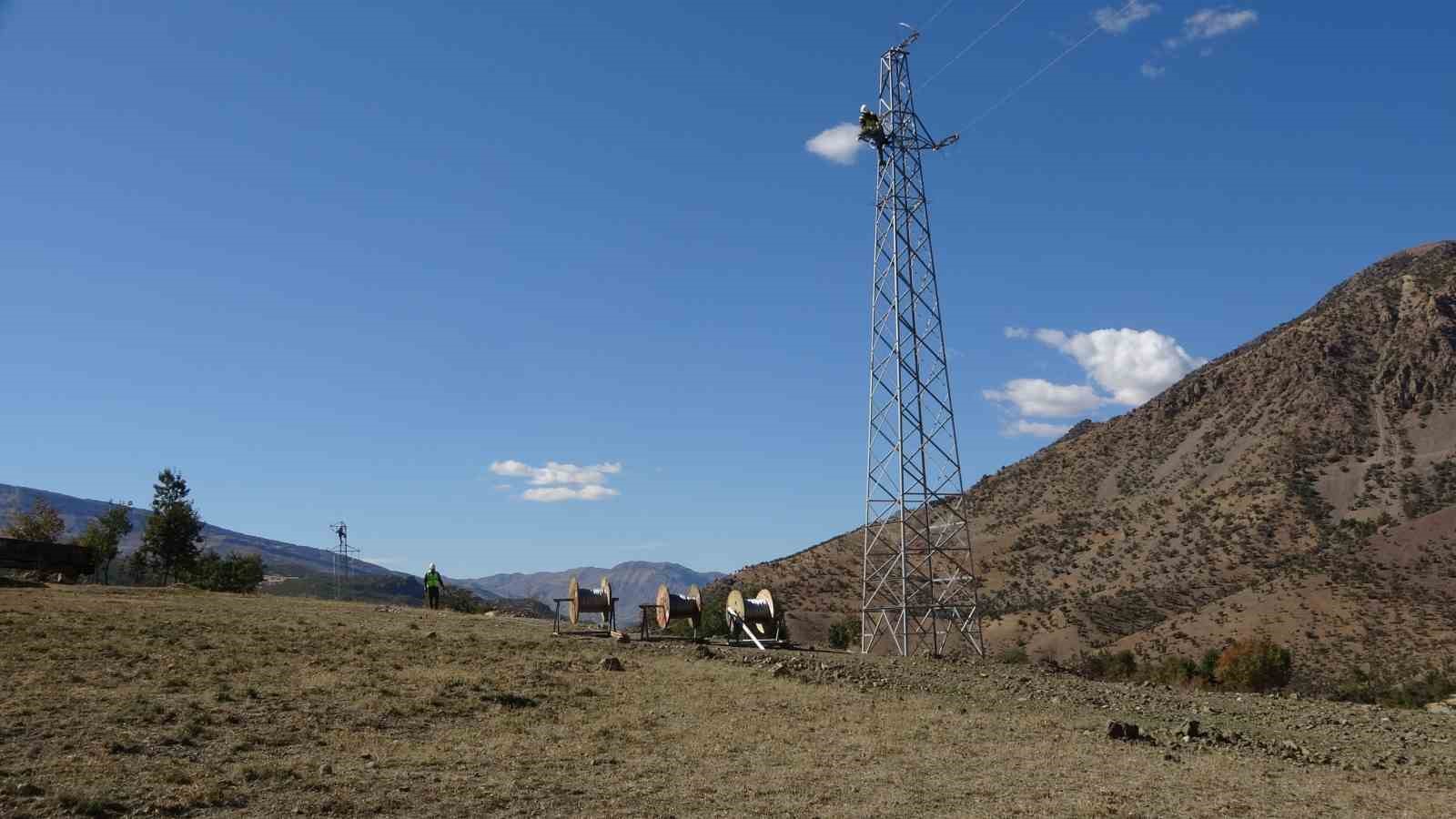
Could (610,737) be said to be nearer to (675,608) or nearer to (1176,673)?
(675,608)

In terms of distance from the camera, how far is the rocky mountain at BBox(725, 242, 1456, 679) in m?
68.6

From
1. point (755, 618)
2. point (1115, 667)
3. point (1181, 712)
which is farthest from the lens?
point (1115, 667)

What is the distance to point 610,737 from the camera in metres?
17.6

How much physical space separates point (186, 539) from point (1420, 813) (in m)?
81.3

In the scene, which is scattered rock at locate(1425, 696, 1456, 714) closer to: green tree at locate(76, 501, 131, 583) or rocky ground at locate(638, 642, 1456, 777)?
rocky ground at locate(638, 642, 1456, 777)

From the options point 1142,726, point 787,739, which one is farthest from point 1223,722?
point 787,739

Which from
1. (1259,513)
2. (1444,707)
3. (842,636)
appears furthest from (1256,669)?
(1259,513)

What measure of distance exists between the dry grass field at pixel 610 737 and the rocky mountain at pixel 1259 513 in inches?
1625

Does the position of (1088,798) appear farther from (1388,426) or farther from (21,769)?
(1388,426)

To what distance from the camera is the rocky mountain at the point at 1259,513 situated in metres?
68.6

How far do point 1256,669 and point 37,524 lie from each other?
8085 cm

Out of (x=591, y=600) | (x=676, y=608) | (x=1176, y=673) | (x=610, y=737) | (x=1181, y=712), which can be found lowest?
(x=610, y=737)

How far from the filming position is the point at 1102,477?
4466 inches

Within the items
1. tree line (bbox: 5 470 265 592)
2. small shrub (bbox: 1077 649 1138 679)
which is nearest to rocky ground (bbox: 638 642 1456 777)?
small shrub (bbox: 1077 649 1138 679)
